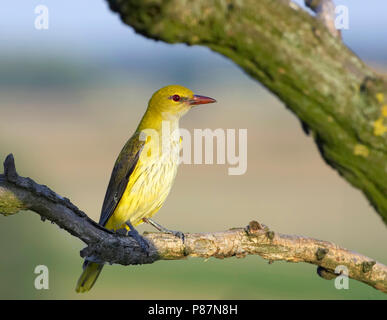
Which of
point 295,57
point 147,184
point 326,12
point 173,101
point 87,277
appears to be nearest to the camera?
point 295,57

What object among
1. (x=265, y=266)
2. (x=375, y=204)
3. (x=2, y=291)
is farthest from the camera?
(x=265, y=266)

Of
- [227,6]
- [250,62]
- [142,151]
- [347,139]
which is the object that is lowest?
[347,139]

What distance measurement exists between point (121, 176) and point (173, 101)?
2.60 ft

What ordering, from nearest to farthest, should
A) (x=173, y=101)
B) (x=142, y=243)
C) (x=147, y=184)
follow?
(x=142, y=243)
(x=147, y=184)
(x=173, y=101)

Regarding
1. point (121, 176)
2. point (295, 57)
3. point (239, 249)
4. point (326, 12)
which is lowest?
point (239, 249)

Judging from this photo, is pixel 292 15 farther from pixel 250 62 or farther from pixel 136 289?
pixel 136 289

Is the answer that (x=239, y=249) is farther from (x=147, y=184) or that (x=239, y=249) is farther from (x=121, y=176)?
(x=121, y=176)

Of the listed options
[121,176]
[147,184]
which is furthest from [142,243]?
[121,176]

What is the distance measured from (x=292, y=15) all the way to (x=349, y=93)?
0.28 metres

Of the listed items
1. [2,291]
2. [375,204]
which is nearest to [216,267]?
[2,291]

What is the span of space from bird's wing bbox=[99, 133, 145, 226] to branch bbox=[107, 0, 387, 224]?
277 centimetres

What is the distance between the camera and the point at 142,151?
4.35m

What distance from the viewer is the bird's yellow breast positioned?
4184 millimetres

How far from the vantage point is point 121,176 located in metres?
4.41
